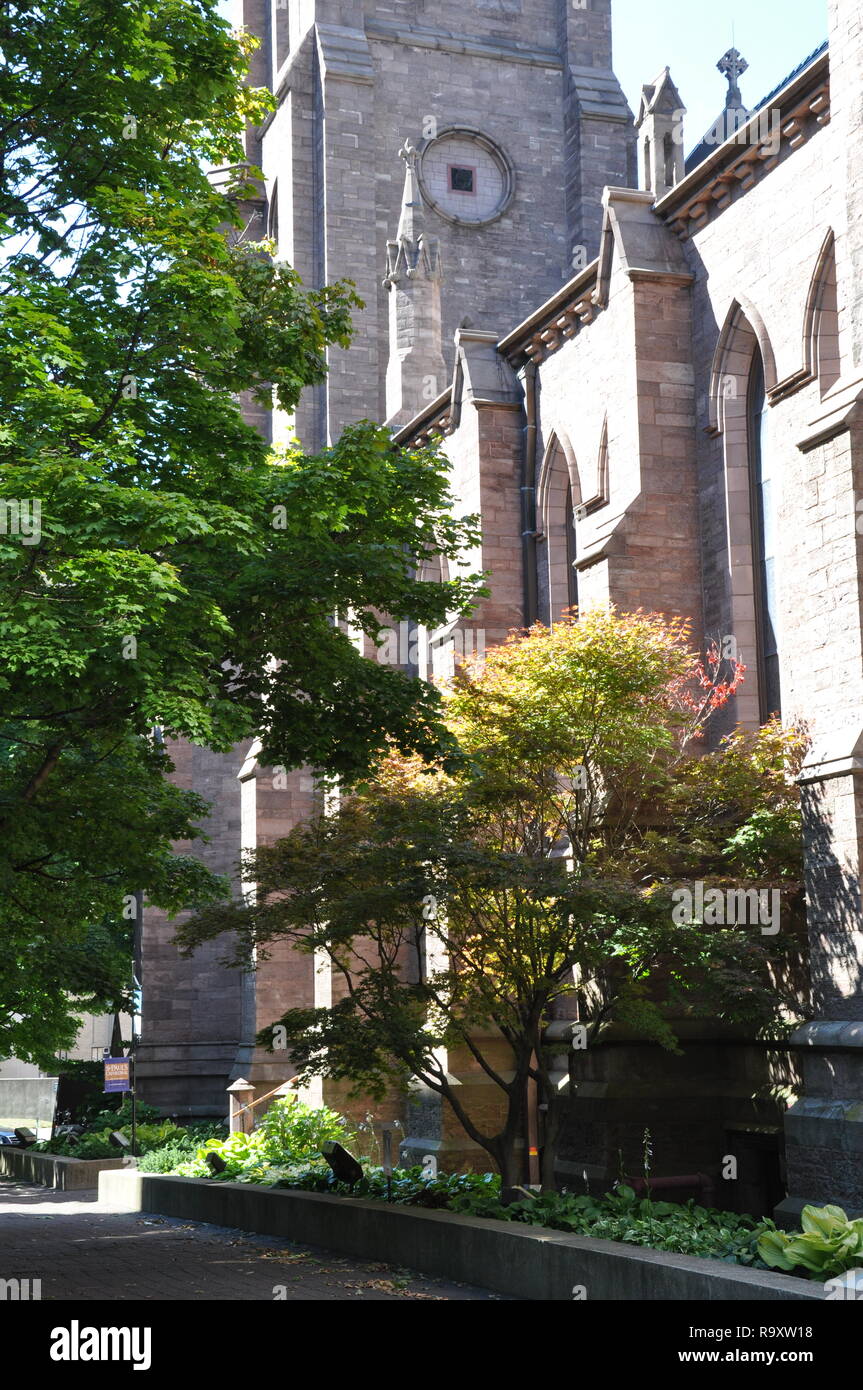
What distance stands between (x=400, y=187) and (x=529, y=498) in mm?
14889

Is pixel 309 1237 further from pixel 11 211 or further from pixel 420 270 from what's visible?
pixel 420 270

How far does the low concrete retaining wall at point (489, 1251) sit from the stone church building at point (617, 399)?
3.02 metres

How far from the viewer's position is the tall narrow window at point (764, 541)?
18.9 metres

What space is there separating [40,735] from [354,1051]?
4.20m

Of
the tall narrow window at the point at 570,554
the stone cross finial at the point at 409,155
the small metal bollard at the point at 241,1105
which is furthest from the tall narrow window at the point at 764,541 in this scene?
the stone cross finial at the point at 409,155

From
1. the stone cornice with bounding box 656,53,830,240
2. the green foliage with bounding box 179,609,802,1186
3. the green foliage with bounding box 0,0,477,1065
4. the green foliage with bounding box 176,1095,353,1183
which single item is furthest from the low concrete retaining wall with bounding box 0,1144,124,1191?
the stone cornice with bounding box 656,53,830,240

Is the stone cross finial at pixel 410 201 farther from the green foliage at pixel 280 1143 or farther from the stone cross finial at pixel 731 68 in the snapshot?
the green foliage at pixel 280 1143

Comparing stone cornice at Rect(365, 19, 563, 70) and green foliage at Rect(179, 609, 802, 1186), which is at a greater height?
stone cornice at Rect(365, 19, 563, 70)

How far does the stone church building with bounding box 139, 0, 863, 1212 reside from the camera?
14.5 meters

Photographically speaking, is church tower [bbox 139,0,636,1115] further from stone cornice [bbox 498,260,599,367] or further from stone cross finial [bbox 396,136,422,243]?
stone cornice [bbox 498,260,599,367]

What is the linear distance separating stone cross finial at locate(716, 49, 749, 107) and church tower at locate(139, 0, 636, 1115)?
23.8 ft

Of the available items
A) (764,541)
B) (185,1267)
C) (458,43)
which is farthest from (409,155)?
(185,1267)
